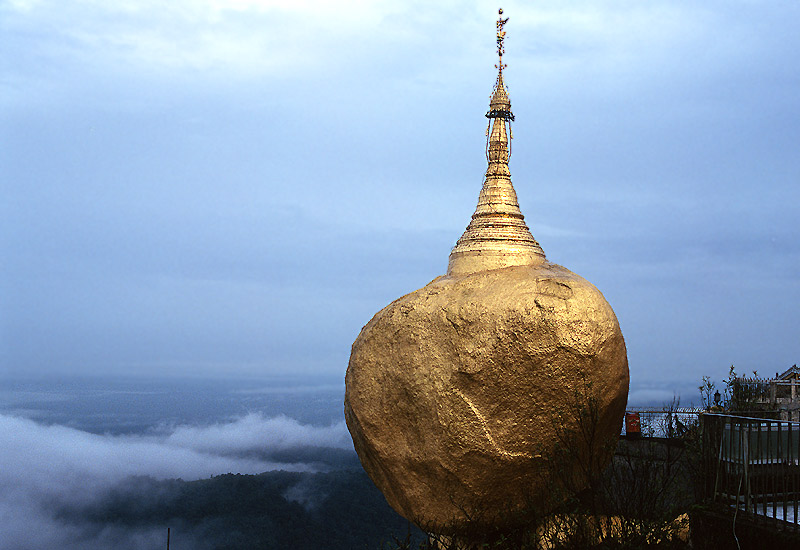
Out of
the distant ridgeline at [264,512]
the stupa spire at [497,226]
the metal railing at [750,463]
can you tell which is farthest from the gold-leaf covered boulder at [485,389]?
the distant ridgeline at [264,512]

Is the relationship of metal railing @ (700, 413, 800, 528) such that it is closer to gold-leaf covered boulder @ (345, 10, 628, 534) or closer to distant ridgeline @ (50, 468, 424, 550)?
gold-leaf covered boulder @ (345, 10, 628, 534)

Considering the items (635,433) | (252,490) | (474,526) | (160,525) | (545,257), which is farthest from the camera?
(252,490)

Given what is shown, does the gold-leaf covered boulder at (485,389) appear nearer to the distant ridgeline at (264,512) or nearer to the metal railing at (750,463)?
the metal railing at (750,463)

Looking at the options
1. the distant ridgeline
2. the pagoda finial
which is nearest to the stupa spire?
the pagoda finial

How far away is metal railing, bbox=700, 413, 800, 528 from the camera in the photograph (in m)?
8.28

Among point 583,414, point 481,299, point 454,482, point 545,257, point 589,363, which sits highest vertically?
point 545,257

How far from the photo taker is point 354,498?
24469 millimetres

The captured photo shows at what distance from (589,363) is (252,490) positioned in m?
19.2

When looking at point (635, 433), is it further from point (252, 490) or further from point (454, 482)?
point (252, 490)

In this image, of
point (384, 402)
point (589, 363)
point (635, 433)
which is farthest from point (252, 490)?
point (589, 363)

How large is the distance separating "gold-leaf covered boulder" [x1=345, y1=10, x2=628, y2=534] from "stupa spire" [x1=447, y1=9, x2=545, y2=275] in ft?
12.8

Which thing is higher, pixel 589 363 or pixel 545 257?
pixel 545 257

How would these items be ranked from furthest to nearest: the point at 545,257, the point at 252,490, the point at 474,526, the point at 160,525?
the point at 252,490, the point at 160,525, the point at 545,257, the point at 474,526

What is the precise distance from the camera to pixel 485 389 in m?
8.34
